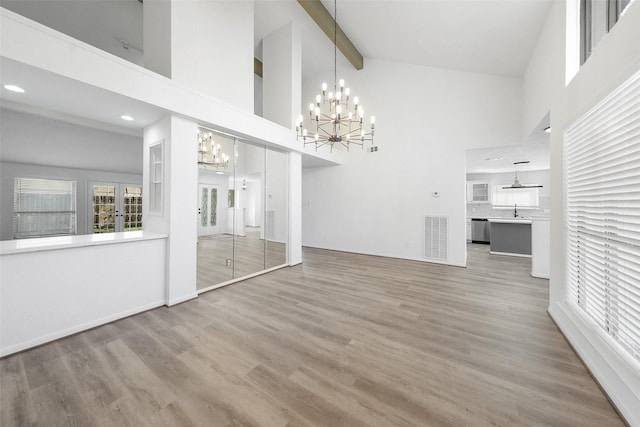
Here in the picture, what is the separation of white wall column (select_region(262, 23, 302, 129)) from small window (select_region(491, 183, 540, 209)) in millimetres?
7963

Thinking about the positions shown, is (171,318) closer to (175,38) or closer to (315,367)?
(315,367)

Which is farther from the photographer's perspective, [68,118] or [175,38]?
[68,118]

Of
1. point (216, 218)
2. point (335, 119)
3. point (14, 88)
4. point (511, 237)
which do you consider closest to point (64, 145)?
point (14, 88)

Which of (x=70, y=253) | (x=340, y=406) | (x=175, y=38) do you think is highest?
(x=175, y=38)

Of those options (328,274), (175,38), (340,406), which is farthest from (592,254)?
(175,38)

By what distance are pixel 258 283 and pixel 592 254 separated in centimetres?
398

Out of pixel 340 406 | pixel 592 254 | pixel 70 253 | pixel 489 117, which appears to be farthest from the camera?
pixel 489 117

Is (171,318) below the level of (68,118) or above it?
below

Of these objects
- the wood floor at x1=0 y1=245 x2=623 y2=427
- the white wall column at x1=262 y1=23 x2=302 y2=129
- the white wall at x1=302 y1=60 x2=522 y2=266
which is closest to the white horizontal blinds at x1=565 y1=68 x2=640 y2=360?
the wood floor at x1=0 y1=245 x2=623 y2=427

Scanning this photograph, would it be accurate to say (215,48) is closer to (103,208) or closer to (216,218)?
(216,218)

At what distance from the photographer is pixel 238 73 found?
379 centimetres

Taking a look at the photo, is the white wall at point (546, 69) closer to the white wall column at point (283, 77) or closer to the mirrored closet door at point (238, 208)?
the white wall column at point (283, 77)

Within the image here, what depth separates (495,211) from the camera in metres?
8.66

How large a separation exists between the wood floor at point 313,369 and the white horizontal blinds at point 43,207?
15.0ft
